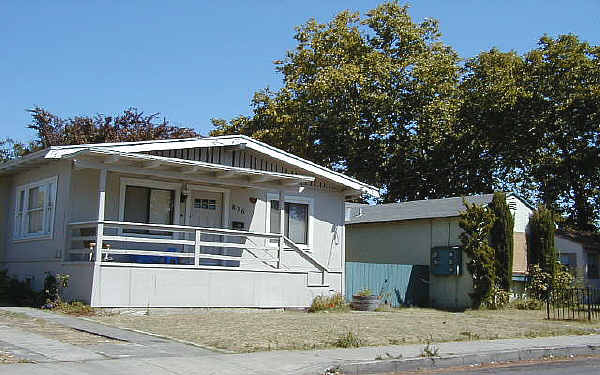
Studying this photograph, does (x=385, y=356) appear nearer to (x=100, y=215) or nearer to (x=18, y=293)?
(x=100, y=215)

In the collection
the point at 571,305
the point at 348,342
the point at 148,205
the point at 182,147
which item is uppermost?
the point at 182,147

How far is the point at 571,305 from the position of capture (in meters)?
21.0

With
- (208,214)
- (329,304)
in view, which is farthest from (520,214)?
(208,214)

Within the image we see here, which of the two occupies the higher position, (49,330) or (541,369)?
(49,330)

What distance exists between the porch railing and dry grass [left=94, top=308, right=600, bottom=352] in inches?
65.4

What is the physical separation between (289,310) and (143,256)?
13.7 feet

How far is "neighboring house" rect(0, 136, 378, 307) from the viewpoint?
16750mm

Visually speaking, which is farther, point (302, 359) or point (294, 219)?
point (294, 219)

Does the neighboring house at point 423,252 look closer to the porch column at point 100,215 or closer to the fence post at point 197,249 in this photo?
the fence post at point 197,249

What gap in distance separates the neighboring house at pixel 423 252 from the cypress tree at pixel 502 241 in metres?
1.01

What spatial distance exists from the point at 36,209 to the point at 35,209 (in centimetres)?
8

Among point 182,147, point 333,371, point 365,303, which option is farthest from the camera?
point 365,303

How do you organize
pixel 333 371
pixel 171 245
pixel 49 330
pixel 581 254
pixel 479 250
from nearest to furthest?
pixel 333 371, pixel 49 330, pixel 171 245, pixel 479 250, pixel 581 254

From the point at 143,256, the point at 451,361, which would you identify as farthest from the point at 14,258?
the point at 451,361
